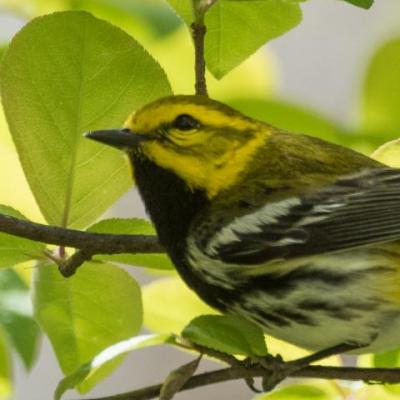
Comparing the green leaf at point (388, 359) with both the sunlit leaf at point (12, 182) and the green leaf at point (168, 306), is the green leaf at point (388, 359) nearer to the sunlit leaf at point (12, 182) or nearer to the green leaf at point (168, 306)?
the green leaf at point (168, 306)

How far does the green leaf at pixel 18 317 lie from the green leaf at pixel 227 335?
18cm

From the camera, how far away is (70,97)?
108cm

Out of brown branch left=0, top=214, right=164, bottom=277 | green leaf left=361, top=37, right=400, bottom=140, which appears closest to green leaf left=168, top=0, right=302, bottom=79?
green leaf left=361, top=37, right=400, bottom=140

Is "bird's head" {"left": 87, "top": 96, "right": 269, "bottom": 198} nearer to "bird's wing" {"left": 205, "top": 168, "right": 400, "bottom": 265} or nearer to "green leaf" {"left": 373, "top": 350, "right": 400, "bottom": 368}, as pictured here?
"bird's wing" {"left": 205, "top": 168, "right": 400, "bottom": 265}

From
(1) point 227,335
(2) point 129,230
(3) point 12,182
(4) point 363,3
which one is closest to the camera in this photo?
(4) point 363,3

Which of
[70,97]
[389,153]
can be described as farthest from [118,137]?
[389,153]

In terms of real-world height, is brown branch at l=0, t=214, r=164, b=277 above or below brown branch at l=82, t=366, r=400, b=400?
above

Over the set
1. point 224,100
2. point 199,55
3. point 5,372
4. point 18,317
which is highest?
point 199,55

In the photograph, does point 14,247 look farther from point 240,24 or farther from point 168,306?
point 240,24

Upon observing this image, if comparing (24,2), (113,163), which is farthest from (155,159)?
(24,2)

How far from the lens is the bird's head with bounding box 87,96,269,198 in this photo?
1199mm

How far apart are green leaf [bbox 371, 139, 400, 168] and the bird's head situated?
21cm

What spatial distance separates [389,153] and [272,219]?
177 millimetres

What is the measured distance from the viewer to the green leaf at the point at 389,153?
3.58 ft
